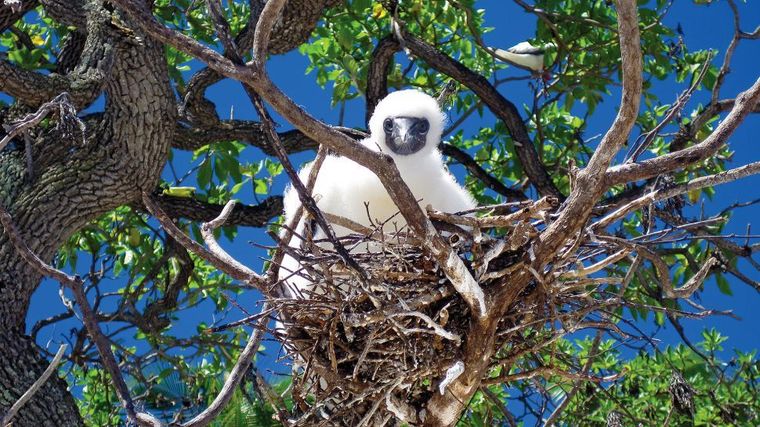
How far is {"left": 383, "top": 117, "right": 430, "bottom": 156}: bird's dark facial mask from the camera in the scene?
16.5 feet

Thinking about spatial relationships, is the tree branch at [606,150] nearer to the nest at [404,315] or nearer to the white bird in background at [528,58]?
the nest at [404,315]

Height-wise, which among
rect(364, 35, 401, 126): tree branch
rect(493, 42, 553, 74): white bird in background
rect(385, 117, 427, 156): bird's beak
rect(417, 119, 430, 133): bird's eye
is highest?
rect(493, 42, 553, 74): white bird in background

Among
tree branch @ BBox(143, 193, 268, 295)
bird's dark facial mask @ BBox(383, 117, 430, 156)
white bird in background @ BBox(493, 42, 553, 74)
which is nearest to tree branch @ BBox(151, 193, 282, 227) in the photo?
bird's dark facial mask @ BBox(383, 117, 430, 156)

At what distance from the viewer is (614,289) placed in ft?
20.4

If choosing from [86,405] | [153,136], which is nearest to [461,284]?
[153,136]

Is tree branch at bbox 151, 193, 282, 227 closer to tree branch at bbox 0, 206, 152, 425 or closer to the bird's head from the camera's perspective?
the bird's head

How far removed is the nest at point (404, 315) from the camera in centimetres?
335

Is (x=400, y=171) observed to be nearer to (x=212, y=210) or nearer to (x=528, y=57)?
(x=212, y=210)

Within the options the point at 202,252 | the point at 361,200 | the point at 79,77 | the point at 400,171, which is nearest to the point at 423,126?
the point at 400,171

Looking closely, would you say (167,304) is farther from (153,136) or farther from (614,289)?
(614,289)

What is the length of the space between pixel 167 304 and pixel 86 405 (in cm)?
138

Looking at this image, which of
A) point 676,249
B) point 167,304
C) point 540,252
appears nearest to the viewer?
point 540,252

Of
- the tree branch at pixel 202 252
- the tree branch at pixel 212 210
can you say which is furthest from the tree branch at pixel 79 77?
the tree branch at pixel 202 252

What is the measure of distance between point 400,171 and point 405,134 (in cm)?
16
